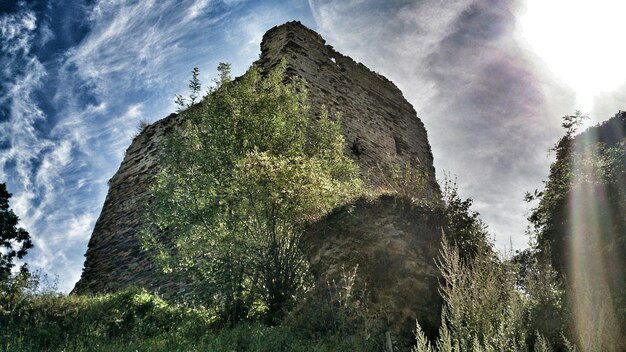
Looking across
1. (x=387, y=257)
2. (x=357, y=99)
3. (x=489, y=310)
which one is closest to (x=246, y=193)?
(x=387, y=257)

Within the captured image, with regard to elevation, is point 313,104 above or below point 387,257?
above

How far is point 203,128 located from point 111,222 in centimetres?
788

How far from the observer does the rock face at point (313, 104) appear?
508 inches

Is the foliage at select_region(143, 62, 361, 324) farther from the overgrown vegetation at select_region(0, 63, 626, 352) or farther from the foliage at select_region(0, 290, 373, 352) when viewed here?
the foliage at select_region(0, 290, 373, 352)

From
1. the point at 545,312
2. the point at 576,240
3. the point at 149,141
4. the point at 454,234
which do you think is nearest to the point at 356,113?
the point at 149,141

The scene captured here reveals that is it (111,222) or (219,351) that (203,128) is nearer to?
(219,351)

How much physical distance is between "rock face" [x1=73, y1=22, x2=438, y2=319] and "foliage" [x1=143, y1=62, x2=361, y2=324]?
3.98 m

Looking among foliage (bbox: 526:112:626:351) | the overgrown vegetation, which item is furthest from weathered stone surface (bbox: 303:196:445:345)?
foliage (bbox: 526:112:626:351)

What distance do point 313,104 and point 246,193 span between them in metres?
6.62

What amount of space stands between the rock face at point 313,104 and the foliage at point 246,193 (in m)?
3.98

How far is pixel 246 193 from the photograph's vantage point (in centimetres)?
713

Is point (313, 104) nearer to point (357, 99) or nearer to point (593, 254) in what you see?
point (357, 99)

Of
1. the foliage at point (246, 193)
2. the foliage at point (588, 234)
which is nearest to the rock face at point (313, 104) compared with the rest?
the foliage at point (246, 193)

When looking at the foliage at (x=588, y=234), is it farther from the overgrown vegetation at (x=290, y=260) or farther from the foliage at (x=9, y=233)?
the foliage at (x=9, y=233)
